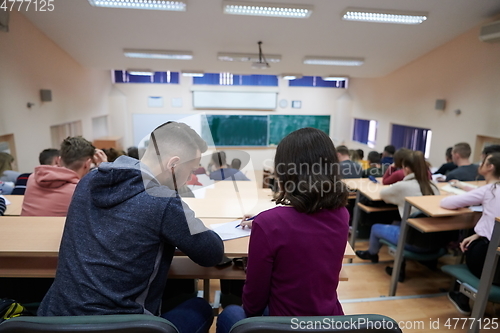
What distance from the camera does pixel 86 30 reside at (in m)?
4.71

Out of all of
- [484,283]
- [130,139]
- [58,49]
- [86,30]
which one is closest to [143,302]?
[484,283]

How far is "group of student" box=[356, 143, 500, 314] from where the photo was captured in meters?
1.99

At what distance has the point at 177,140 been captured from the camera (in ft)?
3.51

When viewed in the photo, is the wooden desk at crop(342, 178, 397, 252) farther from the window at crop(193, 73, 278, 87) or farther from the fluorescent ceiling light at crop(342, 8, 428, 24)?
the window at crop(193, 73, 278, 87)

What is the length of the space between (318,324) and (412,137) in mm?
7053

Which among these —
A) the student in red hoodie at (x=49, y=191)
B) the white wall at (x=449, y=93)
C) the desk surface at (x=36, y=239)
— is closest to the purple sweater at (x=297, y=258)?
the desk surface at (x=36, y=239)

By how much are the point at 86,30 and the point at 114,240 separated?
199 inches

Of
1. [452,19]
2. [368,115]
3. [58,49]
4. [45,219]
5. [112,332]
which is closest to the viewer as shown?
[112,332]

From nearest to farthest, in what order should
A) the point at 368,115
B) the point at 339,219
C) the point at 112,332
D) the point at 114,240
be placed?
the point at 112,332 → the point at 114,240 → the point at 339,219 → the point at 368,115

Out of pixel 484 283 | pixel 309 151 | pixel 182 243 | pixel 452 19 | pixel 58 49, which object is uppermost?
pixel 452 19

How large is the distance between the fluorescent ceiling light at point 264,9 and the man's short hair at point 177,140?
3.34 m

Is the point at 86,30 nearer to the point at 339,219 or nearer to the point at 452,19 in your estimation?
the point at 339,219
